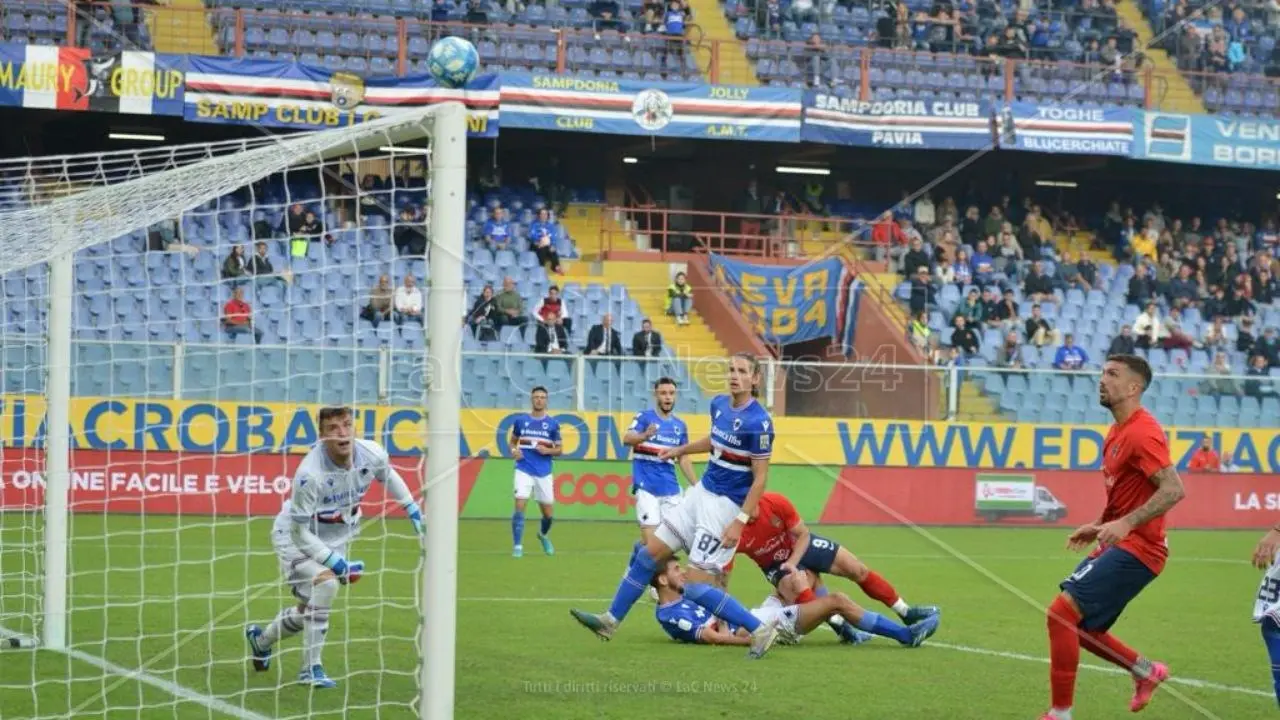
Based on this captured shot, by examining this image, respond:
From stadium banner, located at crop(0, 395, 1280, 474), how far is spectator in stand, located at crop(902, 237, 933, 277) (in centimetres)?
613

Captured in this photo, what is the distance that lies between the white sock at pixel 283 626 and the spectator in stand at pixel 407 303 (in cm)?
1520

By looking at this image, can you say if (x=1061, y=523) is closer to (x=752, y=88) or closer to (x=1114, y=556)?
(x=752, y=88)

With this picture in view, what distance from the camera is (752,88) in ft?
103

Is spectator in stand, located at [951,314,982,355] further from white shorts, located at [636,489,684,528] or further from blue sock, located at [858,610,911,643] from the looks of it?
blue sock, located at [858,610,911,643]

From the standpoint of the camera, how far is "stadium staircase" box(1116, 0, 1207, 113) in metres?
36.0

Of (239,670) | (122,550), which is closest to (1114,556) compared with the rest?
(239,670)

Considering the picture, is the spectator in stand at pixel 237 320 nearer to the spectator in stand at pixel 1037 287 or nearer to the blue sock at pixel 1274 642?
the spectator in stand at pixel 1037 287

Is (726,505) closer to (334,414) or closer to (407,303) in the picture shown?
(334,414)

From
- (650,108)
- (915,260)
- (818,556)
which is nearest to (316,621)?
(818,556)

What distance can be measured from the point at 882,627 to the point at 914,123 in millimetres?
22157

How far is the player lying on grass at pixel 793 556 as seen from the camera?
11.8 meters

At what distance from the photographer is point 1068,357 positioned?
98.0ft

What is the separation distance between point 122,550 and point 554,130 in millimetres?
14296

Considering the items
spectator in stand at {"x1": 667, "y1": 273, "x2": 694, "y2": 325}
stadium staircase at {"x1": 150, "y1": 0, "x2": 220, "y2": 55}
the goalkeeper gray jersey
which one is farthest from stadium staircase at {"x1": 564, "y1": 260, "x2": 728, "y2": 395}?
the goalkeeper gray jersey
